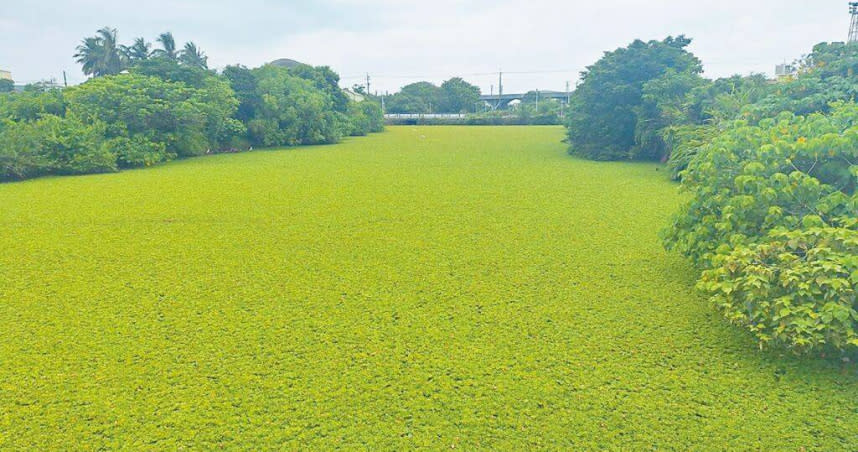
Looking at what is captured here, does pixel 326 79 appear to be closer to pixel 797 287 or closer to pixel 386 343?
pixel 386 343

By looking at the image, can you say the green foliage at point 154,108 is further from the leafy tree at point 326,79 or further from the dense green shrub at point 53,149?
the leafy tree at point 326,79

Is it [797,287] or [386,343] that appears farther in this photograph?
[386,343]

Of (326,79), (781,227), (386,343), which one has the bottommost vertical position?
(386,343)

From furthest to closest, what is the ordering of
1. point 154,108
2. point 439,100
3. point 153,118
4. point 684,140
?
point 439,100, point 153,118, point 154,108, point 684,140

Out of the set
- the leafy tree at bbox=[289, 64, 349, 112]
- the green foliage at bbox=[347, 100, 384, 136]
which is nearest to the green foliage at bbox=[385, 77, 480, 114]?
the green foliage at bbox=[347, 100, 384, 136]

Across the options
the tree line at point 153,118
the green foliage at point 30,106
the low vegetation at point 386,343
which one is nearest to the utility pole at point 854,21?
the low vegetation at point 386,343

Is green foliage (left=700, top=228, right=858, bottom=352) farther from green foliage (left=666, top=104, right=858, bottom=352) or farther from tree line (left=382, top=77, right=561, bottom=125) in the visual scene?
tree line (left=382, top=77, right=561, bottom=125)

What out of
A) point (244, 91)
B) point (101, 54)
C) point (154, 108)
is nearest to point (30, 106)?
point (154, 108)
